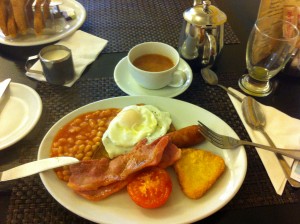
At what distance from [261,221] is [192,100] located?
57cm

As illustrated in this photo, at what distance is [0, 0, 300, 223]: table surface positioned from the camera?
90 centimetres

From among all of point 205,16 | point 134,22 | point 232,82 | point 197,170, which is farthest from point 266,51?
point 134,22

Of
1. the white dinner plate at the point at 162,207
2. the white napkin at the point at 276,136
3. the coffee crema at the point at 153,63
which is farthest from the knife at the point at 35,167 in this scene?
the white napkin at the point at 276,136

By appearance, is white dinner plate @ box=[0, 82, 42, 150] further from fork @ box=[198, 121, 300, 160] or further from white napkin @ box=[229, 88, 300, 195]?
white napkin @ box=[229, 88, 300, 195]

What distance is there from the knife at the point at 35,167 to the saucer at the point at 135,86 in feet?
1.47

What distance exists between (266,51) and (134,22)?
790mm

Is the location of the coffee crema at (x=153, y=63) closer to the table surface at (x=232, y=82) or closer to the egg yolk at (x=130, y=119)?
the table surface at (x=232, y=82)

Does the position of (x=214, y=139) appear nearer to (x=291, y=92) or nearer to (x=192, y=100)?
(x=192, y=100)

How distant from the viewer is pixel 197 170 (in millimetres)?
945

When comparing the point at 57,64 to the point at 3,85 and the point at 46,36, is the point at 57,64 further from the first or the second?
the point at 46,36

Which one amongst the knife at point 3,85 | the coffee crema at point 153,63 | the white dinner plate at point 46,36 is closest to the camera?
the knife at point 3,85

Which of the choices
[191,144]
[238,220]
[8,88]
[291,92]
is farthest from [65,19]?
[238,220]

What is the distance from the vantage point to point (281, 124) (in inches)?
45.4

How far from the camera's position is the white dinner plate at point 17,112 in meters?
1.07
